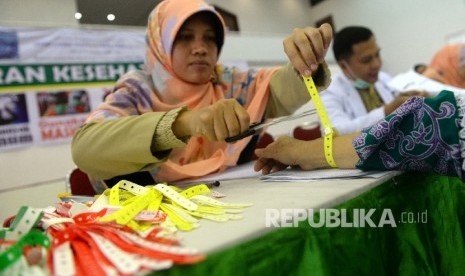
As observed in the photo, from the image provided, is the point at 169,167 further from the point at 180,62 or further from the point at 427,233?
the point at 427,233

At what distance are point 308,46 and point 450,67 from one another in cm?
159

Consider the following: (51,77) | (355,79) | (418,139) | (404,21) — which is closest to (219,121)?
(418,139)

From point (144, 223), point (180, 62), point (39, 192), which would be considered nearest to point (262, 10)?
point (39, 192)

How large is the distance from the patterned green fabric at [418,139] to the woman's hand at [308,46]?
0.25 meters

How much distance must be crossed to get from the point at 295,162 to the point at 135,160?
0.35 m

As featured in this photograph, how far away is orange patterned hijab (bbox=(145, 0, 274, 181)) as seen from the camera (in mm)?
967

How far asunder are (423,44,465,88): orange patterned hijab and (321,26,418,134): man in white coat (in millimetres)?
A: 290

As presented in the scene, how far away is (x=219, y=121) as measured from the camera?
0.67 meters

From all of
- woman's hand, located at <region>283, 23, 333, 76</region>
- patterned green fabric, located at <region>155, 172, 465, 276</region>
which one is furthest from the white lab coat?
patterned green fabric, located at <region>155, 172, 465, 276</region>

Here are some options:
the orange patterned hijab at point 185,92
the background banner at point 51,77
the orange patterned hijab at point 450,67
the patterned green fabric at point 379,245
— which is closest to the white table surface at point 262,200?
the patterned green fabric at point 379,245

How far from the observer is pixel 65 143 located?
2537 mm

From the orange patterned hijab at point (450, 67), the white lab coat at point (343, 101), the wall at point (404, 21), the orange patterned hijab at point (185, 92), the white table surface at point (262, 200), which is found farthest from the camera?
the wall at point (404, 21)

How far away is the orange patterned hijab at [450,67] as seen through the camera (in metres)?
1.88

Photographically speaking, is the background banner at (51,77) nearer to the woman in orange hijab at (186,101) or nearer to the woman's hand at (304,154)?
the woman in orange hijab at (186,101)
